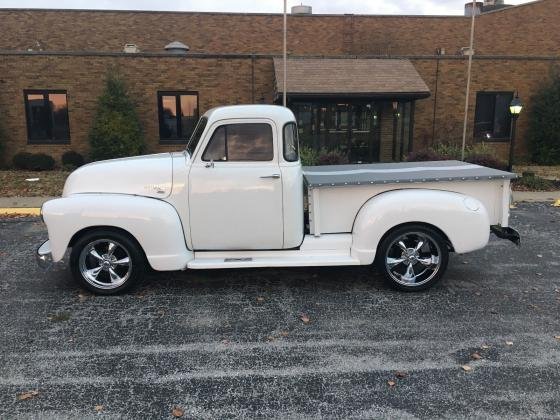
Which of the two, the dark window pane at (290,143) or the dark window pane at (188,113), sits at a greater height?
the dark window pane at (188,113)

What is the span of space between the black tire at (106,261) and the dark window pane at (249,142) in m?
1.44

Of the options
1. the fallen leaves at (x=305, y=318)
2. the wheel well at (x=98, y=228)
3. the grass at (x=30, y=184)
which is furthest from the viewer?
the grass at (x=30, y=184)

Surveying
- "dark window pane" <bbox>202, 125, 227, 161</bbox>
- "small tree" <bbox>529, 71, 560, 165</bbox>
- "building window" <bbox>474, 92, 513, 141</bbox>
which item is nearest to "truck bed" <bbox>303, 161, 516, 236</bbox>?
"dark window pane" <bbox>202, 125, 227, 161</bbox>

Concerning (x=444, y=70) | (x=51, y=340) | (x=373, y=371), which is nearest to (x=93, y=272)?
(x=51, y=340)

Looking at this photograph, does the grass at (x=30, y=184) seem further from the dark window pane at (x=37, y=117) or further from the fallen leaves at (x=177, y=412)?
the fallen leaves at (x=177, y=412)

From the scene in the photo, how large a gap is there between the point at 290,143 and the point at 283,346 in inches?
89.7

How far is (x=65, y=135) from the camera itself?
57.8ft

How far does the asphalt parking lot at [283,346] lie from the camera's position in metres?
3.40

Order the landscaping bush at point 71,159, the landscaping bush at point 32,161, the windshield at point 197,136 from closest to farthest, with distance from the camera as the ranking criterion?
the windshield at point 197,136 < the landscaping bush at point 32,161 < the landscaping bush at point 71,159

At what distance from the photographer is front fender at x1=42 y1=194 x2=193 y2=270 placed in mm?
5078

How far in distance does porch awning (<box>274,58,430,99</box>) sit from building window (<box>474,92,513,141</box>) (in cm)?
348

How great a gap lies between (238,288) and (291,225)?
990mm

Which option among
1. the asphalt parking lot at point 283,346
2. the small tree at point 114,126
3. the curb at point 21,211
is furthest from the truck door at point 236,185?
the small tree at point 114,126

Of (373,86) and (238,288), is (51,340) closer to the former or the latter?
(238,288)
